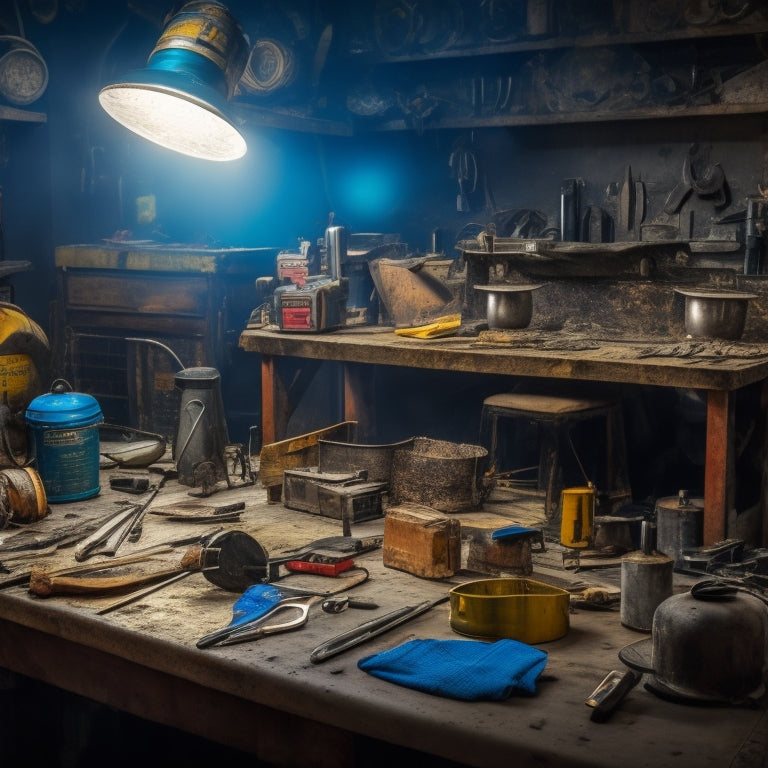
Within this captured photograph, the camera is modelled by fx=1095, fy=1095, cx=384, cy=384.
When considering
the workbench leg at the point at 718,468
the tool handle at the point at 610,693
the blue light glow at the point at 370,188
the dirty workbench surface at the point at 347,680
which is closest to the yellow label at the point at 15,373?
the dirty workbench surface at the point at 347,680

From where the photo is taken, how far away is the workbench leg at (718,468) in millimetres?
3648

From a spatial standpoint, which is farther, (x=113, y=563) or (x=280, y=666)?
(x=113, y=563)

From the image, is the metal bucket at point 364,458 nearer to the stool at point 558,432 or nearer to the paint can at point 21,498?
the stool at point 558,432

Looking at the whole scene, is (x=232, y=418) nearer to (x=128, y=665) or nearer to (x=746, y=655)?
(x=128, y=665)

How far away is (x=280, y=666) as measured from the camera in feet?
8.38

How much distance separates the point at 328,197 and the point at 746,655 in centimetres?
614

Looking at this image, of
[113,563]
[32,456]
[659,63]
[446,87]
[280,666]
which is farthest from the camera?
[446,87]

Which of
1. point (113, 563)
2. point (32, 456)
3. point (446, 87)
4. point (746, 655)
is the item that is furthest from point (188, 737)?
point (446, 87)

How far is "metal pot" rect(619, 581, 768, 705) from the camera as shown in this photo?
7.76 feet

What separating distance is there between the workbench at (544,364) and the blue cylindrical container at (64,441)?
3.03ft

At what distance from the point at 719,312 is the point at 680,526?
0.93 m

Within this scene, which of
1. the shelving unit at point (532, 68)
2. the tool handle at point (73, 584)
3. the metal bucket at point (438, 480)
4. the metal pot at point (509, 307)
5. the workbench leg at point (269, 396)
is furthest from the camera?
the shelving unit at point (532, 68)

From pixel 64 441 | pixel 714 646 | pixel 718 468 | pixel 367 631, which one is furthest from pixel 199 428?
pixel 714 646

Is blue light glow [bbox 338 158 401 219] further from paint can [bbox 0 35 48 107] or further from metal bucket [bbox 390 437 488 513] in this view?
metal bucket [bbox 390 437 488 513]
